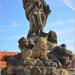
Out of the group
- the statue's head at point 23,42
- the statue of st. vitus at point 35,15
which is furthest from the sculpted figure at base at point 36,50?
the statue of st. vitus at point 35,15

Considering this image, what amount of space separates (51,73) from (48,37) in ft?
8.20

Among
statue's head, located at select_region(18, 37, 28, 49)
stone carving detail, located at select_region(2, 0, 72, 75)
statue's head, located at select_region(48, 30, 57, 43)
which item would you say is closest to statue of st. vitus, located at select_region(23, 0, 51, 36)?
stone carving detail, located at select_region(2, 0, 72, 75)

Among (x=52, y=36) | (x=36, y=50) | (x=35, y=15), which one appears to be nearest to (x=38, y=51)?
(x=36, y=50)

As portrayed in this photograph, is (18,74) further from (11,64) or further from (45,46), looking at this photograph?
(45,46)

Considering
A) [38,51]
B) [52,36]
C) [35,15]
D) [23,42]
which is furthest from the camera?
[35,15]

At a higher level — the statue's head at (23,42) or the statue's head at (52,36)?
the statue's head at (52,36)

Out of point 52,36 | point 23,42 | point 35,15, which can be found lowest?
point 23,42

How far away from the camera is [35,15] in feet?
61.0

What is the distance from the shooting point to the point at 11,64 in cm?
1697

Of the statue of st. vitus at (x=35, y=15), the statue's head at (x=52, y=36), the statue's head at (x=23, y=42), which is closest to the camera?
the statue's head at (x=23, y=42)

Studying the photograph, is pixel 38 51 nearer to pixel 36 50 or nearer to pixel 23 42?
pixel 36 50

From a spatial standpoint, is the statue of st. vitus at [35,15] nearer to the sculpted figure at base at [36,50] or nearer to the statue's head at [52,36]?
the statue's head at [52,36]

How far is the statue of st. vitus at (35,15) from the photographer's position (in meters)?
18.6

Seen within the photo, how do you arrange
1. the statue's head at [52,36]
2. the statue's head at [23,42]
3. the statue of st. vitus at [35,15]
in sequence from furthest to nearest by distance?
the statue of st. vitus at [35,15]
the statue's head at [52,36]
the statue's head at [23,42]
